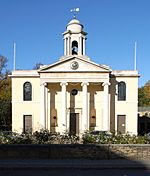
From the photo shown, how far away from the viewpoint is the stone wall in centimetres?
1697

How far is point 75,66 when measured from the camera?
41.9 m

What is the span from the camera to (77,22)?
47469 mm

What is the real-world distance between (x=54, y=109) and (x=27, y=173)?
97.4ft

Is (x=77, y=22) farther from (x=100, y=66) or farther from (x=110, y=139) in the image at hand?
(x=110, y=139)

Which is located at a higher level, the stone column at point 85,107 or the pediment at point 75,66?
the pediment at point 75,66

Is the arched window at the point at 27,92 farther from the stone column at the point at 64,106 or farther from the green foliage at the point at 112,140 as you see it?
the green foliage at the point at 112,140

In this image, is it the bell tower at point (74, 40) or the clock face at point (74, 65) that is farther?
the bell tower at point (74, 40)

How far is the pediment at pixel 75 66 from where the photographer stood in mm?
41625

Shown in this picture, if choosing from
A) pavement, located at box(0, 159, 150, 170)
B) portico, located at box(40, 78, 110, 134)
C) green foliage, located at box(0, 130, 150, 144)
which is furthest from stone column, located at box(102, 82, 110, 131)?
pavement, located at box(0, 159, 150, 170)

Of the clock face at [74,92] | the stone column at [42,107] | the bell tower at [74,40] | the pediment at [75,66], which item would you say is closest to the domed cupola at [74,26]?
the bell tower at [74,40]

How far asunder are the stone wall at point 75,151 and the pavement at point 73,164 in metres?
0.58

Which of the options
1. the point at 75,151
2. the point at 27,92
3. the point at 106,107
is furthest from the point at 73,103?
the point at 75,151

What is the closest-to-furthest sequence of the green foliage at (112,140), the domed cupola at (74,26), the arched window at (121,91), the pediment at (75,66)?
the green foliage at (112,140) → the pediment at (75,66) → the arched window at (121,91) → the domed cupola at (74,26)

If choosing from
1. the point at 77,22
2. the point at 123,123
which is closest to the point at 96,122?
the point at 123,123
